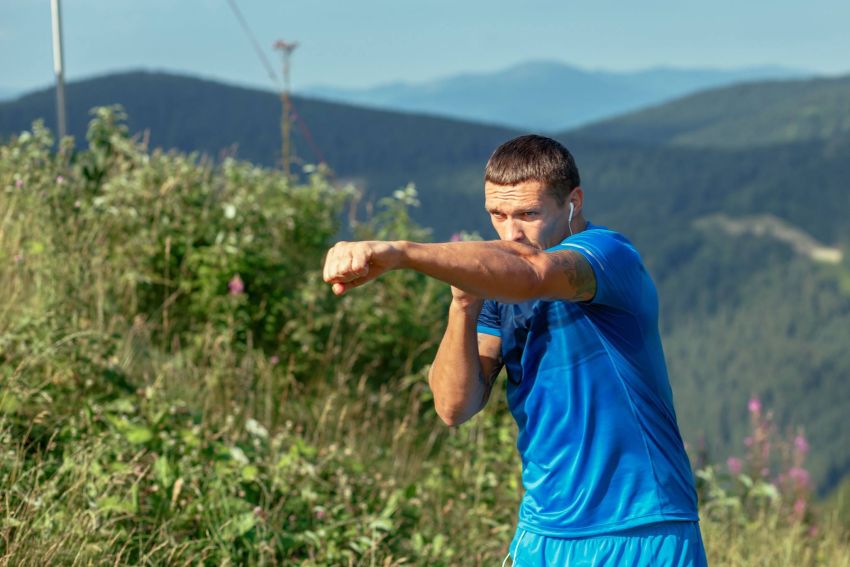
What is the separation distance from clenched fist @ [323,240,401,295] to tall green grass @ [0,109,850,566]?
4.86ft

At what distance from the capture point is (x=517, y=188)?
2.04 m

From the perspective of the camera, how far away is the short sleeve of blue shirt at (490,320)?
7.34 feet

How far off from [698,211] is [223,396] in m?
128

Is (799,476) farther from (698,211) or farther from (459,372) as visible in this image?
(698,211)

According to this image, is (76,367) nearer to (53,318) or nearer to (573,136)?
(53,318)

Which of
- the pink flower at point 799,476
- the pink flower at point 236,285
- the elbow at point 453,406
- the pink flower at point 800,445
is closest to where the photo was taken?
the elbow at point 453,406

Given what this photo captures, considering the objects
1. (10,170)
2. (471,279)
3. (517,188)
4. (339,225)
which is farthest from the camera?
(339,225)

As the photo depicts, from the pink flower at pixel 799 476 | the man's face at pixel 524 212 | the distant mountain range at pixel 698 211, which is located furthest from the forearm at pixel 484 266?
the distant mountain range at pixel 698 211

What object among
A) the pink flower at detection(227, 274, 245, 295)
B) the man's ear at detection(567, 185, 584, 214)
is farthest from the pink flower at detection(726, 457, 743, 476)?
the man's ear at detection(567, 185, 584, 214)

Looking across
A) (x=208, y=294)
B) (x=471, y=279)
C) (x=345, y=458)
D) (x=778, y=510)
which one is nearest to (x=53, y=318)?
(x=345, y=458)

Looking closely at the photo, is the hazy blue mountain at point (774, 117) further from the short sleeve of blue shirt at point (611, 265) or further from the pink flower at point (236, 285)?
the short sleeve of blue shirt at point (611, 265)

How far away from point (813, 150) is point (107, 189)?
14109 centimetres

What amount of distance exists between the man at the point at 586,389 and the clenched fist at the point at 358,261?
43cm

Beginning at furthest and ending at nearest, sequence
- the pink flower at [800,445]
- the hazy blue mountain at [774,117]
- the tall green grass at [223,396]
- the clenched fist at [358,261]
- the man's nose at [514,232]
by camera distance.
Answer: the hazy blue mountain at [774,117]
the pink flower at [800,445]
the tall green grass at [223,396]
the man's nose at [514,232]
the clenched fist at [358,261]
